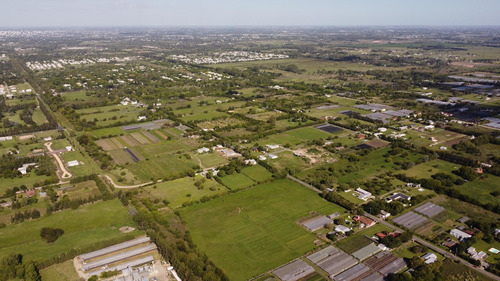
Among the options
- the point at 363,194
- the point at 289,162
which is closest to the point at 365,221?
the point at 363,194

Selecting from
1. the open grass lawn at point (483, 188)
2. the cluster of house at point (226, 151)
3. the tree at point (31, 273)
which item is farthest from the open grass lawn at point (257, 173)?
the tree at point (31, 273)

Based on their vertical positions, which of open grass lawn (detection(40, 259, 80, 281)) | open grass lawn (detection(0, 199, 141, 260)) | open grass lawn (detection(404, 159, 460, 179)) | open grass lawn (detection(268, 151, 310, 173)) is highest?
open grass lawn (detection(404, 159, 460, 179))

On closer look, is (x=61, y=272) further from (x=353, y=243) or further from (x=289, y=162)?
(x=289, y=162)

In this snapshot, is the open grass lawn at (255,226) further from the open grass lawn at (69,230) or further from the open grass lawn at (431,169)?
the open grass lawn at (431,169)

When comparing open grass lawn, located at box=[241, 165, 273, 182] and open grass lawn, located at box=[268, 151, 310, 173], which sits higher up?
open grass lawn, located at box=[268, 151, 310, 173]

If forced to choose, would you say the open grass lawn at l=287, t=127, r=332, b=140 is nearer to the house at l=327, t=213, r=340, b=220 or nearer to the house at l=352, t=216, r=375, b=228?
the house at l=327, t=213, r=340, b=220

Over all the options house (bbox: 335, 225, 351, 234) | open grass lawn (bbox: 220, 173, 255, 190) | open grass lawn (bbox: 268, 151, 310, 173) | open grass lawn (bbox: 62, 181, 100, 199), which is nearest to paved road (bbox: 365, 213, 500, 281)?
house (bbox: 335, 225, 351, 234)
